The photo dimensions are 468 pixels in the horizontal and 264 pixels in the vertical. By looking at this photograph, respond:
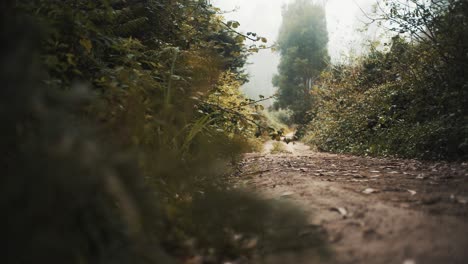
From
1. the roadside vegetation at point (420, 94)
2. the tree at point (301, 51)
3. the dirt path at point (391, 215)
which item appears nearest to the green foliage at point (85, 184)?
the dirt path at point (391, 215)

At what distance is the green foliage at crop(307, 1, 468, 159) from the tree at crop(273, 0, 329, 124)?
637 inches

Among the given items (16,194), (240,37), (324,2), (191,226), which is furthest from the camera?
(324,2)

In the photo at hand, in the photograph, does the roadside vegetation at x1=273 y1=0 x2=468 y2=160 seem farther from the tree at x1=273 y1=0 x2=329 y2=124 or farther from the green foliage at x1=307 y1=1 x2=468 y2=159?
the tree at x1=273 y1=0 x2=329 y2=124

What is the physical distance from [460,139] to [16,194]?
4877 mm

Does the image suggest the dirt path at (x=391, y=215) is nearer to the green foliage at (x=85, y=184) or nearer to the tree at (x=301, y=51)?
the green foliage at (x=85, y=184)

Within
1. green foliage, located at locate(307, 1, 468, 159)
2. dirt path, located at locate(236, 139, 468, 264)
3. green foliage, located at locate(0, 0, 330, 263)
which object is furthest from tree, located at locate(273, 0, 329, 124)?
green foliage, located at locate(0, 0, 330, 263)

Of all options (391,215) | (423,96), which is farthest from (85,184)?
(423,96)

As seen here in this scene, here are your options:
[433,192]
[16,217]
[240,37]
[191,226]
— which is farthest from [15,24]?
[240,37]

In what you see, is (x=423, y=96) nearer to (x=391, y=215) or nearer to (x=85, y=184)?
(x=391, y=215)

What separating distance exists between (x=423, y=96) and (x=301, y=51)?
2112 centimetres

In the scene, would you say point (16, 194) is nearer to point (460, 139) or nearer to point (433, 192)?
point (433, 192)

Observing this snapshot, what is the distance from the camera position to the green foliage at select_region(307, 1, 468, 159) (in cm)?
450

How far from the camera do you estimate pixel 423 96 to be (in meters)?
5.92

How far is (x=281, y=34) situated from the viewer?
92.2ft
